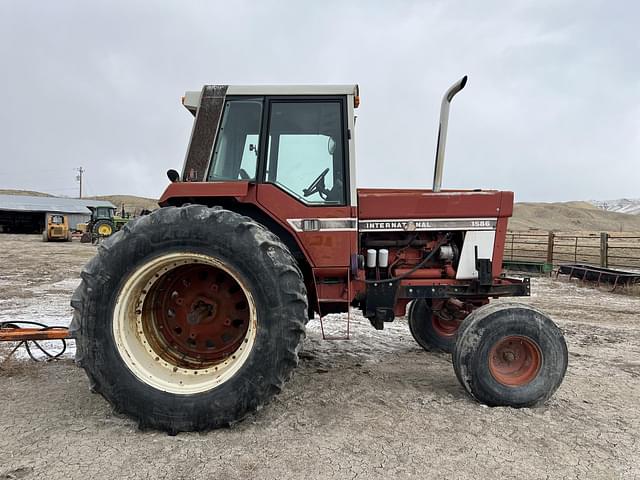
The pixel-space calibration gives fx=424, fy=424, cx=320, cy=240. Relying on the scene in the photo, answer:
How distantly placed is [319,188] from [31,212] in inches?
1870

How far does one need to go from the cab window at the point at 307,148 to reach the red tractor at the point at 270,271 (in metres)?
0.01

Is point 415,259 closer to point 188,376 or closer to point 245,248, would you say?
point 245,248

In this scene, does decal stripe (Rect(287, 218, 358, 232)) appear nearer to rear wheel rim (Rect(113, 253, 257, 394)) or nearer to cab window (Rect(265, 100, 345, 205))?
cab window (Rect(265, 100, 345, 205))

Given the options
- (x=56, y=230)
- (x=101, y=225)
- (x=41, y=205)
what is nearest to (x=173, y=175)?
(x=101, y=225)

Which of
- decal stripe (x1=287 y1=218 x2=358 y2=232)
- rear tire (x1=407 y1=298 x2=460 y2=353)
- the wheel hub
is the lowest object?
rear tire (x1=407 y1=298 x2=460 y2=353)

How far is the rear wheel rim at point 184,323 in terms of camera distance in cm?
271

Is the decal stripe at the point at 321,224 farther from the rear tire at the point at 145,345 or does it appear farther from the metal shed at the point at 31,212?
the metal shed at the point at 31,212

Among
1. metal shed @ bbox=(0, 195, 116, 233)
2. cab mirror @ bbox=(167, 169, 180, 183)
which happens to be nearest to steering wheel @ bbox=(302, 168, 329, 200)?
cab mirror @ bbox=(167, 169, 180, 183)

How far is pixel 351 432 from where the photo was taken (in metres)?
2.68

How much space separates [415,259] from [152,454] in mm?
2450

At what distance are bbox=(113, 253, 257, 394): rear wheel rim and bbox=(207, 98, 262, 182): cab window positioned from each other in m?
0.81

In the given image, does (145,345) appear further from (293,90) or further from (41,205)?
(41,205)

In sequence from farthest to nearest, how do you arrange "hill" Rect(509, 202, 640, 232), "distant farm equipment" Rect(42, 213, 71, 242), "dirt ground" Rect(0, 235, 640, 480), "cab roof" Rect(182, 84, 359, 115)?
"hill" Rect(509, 202, 640, 232), "distant farm equipment" Rect(42, 213, 71, 242), "cab roof" Rect(182, 84, 359, 115), "dirt ground" Rect(0, 235, 640, 480)

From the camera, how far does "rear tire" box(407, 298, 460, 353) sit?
15.1ft
